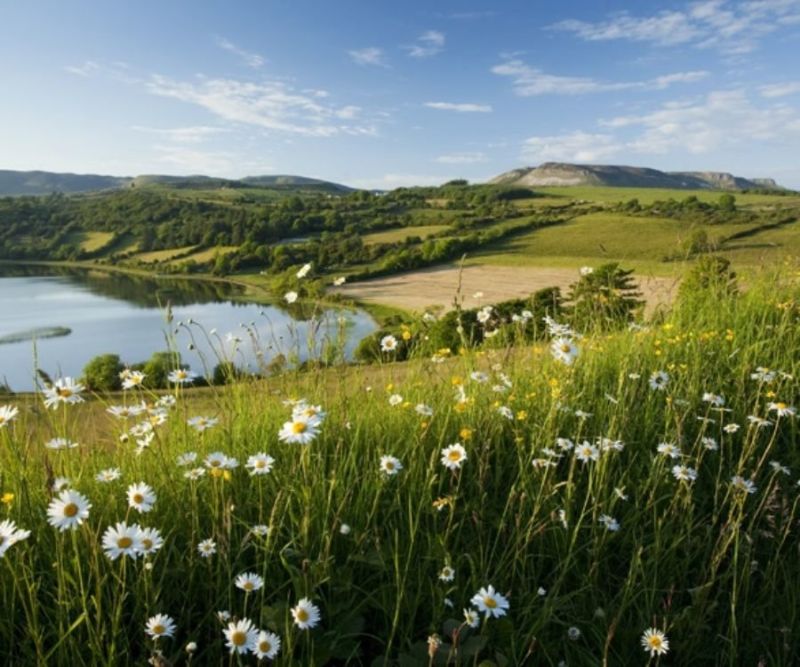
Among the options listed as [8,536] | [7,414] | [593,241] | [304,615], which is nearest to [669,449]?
[304,615]

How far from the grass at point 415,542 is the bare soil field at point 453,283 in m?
61.3

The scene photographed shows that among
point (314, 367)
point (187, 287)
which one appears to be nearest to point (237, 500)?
point (314, 367)

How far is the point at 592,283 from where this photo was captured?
675 centimetres

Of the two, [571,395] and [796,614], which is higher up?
[571,395]

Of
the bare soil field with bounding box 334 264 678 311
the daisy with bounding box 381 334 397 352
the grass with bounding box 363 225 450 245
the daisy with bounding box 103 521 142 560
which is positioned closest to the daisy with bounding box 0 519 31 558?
the daisy with bounding box 103 521 142 560

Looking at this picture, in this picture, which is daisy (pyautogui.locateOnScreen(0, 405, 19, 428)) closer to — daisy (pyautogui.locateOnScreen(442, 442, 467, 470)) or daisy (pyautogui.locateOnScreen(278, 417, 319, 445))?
daisy (pyautogui.locateOnScreen(278, 417, 319, 445))

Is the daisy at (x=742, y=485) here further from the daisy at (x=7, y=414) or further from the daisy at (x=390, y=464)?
the daisy at (x=7, y=414)

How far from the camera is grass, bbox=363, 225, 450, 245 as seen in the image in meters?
124

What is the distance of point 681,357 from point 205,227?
163 meters

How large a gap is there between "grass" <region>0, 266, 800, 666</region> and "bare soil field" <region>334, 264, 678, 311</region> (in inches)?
2415

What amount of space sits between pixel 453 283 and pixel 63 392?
2819 inches

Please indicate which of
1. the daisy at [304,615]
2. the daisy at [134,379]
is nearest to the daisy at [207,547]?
the daisy at [304,615]

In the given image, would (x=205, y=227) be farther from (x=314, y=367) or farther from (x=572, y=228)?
(x=314, y=367)

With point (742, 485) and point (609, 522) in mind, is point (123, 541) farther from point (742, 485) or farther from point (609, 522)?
point (742, 485)
